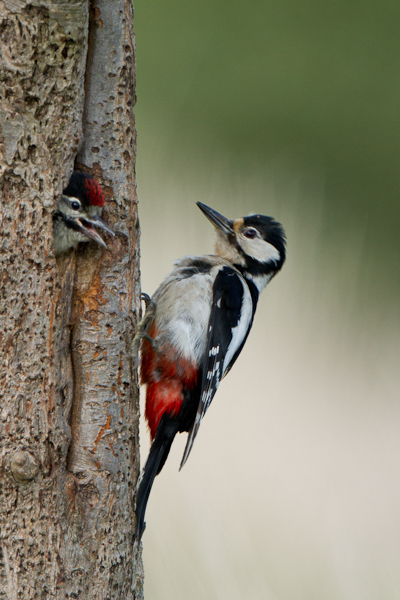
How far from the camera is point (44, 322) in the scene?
1190 mm

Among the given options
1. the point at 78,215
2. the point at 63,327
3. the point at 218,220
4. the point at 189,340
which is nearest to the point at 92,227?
the point at 78,215

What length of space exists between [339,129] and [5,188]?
122 cm

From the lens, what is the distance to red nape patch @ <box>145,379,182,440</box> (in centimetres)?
169

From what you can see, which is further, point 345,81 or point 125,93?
point 345,81

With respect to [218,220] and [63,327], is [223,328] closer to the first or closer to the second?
[218,220]

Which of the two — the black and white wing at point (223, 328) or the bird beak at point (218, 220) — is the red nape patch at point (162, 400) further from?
the bird beak at point (218, 220)

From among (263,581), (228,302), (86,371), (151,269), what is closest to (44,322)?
(86,371)

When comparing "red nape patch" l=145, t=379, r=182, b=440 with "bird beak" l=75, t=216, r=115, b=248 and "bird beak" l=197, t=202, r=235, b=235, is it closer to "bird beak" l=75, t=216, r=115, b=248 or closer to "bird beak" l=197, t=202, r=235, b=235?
"bird beak" l=75, t=216, r=115, b=248

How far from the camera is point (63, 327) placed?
125 cm

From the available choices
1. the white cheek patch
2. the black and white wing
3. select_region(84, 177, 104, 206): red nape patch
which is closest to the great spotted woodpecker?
the black and white wing

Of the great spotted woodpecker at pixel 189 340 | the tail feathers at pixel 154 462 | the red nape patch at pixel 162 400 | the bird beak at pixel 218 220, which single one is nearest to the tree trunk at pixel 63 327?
the tail feathers at pixel 154 462

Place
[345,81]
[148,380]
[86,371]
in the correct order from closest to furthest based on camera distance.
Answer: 1. [86,371]
2. [148,380]
3. [345,81]

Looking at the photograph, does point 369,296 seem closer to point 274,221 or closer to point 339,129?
point 274,221

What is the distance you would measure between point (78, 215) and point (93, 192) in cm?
6
